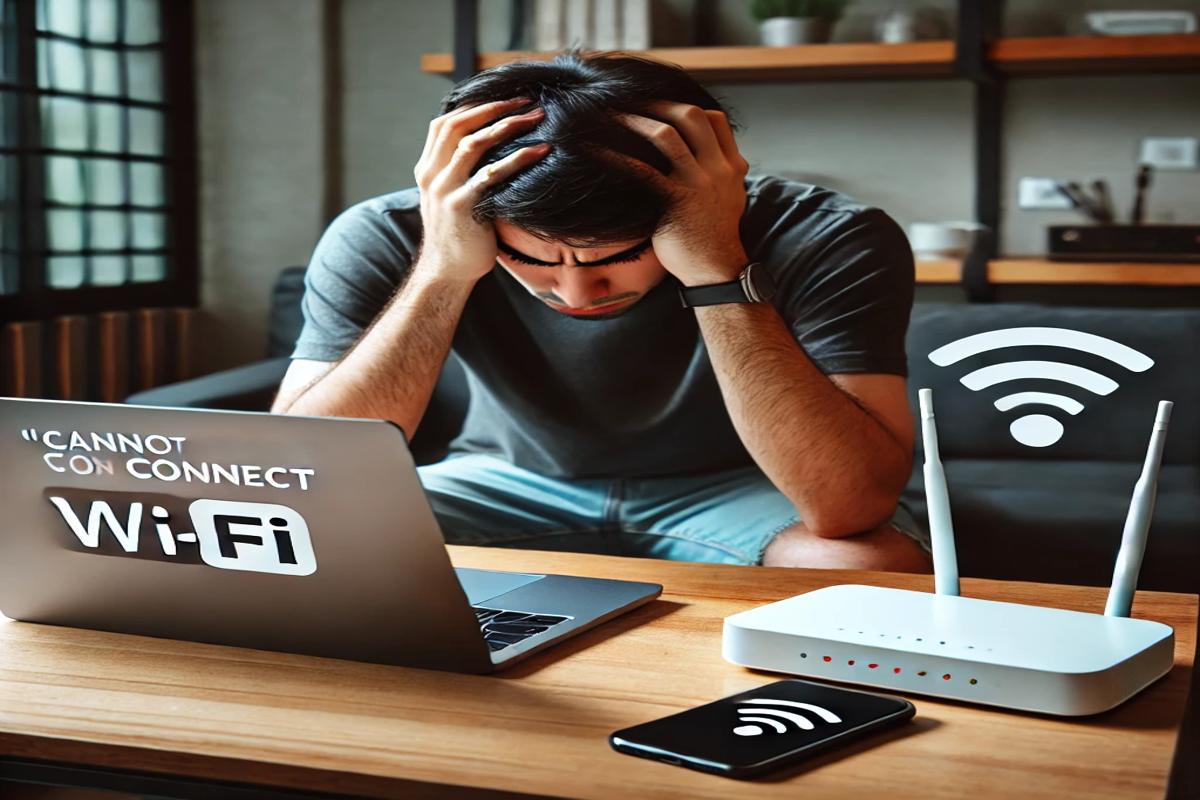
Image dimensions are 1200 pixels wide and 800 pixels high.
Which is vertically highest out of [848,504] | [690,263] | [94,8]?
[94,8]

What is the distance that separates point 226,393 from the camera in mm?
2359

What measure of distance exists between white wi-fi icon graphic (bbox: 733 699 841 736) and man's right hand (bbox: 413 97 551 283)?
0.65m

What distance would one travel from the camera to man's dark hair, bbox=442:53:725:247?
120cm

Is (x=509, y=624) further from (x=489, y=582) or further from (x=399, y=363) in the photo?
(x=399, y=363)

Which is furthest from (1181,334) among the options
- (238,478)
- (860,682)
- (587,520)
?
(238,478)

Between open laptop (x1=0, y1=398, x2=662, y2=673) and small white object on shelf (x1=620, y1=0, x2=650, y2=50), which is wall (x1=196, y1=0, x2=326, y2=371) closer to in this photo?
small white object on shelf (x1=620, y1=0, x2=650, y2=50)

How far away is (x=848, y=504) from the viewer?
4.34 ft

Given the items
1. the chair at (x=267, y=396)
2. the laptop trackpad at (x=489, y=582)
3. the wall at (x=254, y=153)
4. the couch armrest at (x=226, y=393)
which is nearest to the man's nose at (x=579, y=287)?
the laptop trackpad at (x=489, y=582)

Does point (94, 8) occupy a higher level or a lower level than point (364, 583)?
higher

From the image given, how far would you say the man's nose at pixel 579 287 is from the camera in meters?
1.32

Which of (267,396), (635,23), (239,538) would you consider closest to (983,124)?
(635,23)

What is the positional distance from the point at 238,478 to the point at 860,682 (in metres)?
0.37

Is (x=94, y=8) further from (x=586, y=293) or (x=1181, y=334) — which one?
(x=1181, y=334)

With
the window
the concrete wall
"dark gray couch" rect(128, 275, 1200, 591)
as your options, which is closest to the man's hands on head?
"dark gray couch" rect(128, 275, 1200, 591)
